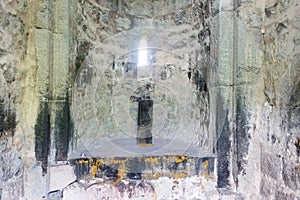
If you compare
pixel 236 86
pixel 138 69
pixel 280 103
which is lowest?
pixel 280 103

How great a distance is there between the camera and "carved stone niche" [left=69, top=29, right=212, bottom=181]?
6.13ft

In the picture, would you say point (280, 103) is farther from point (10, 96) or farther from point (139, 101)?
point (10, 96)

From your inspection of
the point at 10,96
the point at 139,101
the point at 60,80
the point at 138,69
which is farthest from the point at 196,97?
the point at 10,96

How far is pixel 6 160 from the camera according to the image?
47.9 inches

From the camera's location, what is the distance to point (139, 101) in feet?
6.78

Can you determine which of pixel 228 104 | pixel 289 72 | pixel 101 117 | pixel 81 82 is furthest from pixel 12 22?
pixel 289 72

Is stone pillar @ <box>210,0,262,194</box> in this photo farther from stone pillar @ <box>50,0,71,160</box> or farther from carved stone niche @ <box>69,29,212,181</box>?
stone pillar @ <box>50,0,71,160</box>

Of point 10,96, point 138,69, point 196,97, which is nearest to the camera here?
point 10,96

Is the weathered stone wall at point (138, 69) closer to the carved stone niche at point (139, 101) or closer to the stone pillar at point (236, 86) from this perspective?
the carved stone niche at point (139, 101)

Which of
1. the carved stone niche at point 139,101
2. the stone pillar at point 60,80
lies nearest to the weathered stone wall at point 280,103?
the carved stone niche at point 139,101

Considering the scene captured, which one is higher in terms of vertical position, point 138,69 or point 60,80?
point 138,69

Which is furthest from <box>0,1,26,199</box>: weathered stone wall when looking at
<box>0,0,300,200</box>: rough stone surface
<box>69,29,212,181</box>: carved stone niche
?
<box>69,29,212,181</box>: carved stone niche

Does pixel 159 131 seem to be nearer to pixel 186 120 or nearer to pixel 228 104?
pixel 186 120

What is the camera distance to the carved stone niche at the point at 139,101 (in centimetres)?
187
